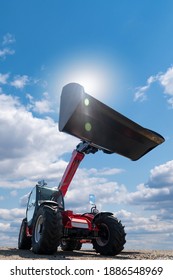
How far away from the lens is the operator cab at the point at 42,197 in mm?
12781

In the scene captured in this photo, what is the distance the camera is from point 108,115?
454 inches

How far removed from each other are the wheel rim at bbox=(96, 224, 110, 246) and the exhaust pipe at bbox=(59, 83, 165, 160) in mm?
2349

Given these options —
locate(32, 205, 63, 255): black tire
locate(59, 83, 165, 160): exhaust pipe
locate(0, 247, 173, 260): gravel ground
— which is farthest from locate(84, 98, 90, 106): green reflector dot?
locate(0, 247, 173, 260): gravel ground

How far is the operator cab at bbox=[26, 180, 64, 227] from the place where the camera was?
1278cm

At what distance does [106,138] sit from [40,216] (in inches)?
122

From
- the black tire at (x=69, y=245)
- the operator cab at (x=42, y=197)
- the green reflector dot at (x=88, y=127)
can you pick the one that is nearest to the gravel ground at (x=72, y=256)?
the operator cab at (x=42, y=197)

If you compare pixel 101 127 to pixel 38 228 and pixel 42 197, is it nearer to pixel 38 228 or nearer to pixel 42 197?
pixel 42 197

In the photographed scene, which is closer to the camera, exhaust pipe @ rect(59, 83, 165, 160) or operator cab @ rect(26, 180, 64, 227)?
exhaust pipe @ rect(59, 83, 165, 160)

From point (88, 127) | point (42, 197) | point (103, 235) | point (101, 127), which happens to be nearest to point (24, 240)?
point (42, 197)

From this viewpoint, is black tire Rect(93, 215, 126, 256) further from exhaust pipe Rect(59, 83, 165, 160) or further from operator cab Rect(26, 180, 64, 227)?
exhaust pipe Rect(59, 83, 165, 160)

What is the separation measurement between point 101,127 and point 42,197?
312 cm

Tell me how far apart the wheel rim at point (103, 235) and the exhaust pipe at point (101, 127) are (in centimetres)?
235

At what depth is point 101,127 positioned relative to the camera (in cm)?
1168
